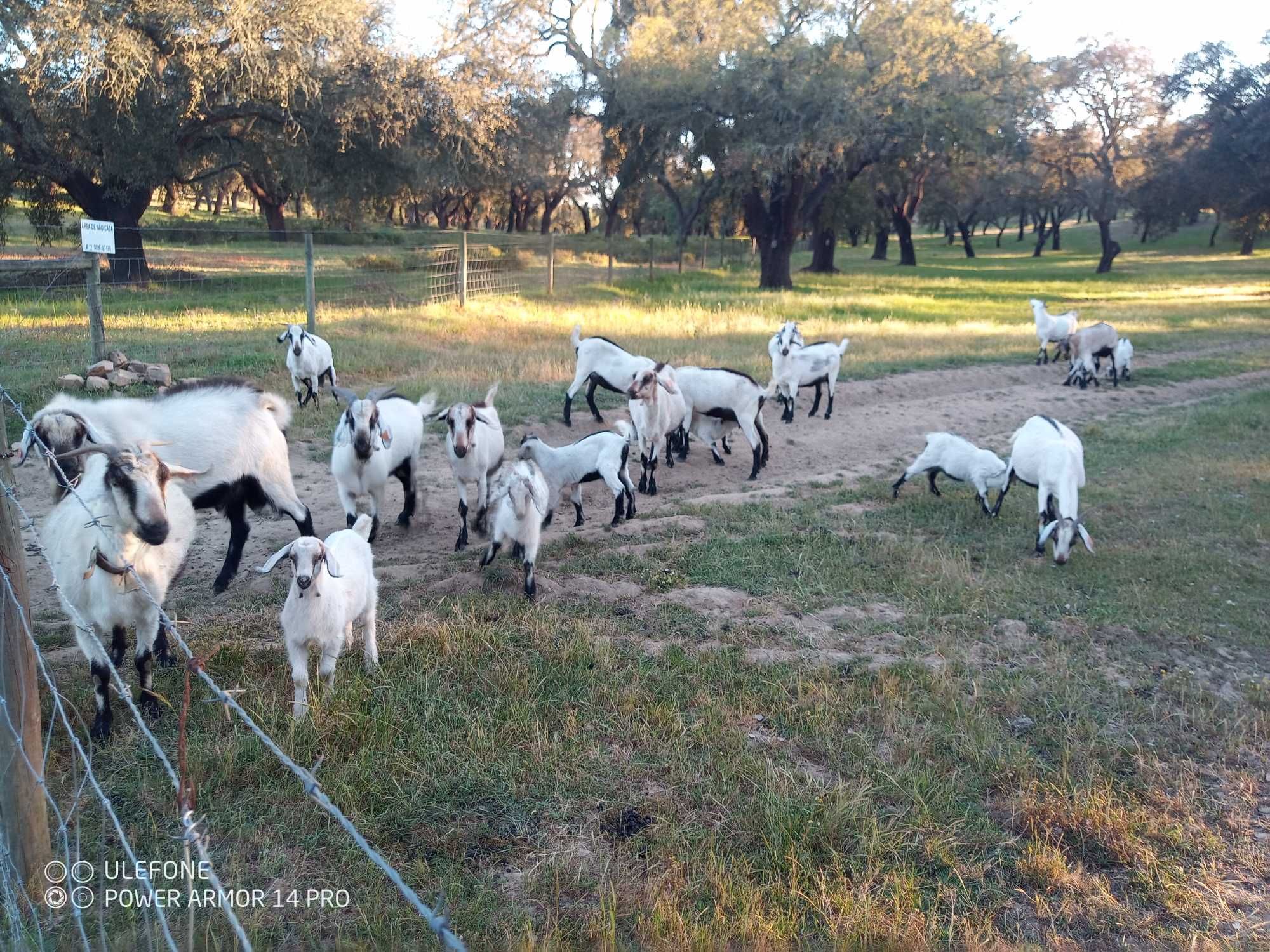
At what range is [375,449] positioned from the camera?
6656 mm

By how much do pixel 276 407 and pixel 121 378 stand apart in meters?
4.20

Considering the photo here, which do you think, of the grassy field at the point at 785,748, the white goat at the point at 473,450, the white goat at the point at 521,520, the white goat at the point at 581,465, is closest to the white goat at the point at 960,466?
the grassy field at the point at 785,748

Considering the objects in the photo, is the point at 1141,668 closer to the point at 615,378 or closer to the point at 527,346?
the point at 615,378

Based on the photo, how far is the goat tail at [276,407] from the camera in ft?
21.4

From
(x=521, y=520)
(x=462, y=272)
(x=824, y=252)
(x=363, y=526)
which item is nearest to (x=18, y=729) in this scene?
(x=363, y=526)

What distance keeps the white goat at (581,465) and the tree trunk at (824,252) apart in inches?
1217

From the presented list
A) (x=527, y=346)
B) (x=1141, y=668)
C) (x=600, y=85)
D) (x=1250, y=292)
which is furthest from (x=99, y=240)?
(x=1250, y=292)

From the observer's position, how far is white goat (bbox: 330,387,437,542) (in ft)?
21.5

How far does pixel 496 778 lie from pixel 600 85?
89.6 feet

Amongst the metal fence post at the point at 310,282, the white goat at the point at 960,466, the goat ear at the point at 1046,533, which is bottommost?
the goat ear at the point at 1046,533

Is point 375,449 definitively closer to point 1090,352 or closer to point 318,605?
point 318,605

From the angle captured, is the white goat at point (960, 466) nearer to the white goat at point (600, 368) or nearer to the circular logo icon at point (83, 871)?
the white goat at point (600, 368)

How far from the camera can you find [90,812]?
3.68 meters

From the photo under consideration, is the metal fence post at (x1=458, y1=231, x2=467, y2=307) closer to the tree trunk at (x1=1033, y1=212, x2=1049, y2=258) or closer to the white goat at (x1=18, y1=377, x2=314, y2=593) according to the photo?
the white goat at (x1=18, y1=377, x2=314, y2=593)
